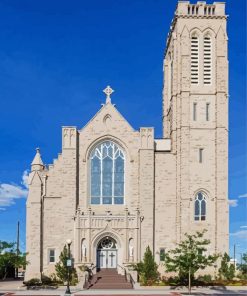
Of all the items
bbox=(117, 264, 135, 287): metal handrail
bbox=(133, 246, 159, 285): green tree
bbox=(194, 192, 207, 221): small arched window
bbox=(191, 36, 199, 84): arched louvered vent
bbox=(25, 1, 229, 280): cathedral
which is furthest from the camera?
bbox=(191, 36, 199, 84): arched louvered vent

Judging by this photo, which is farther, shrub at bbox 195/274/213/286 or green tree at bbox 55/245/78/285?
green tree at bbox 55/245/78/285

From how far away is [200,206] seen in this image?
51.6m

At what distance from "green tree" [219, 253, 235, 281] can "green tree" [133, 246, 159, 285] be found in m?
6.01

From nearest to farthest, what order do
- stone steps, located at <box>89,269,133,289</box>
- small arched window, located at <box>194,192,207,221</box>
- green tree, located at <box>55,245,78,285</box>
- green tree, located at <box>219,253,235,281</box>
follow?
stone steps, located at <box>89,269,133,289</box>, green tree, located at <box>55,245,78,285</box>, green tree, located at <box>219,253,235,281</box>, small arched window, located at <box>194,192,207,221</box>

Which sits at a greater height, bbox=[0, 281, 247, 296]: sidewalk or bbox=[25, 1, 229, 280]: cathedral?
bbox=[25, 1, 229, 280]: cathedral

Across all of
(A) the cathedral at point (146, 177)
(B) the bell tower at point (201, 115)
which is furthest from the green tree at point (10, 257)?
(B) the bell tower at point (201, 115)

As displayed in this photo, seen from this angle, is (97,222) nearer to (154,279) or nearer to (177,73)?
(154,279)

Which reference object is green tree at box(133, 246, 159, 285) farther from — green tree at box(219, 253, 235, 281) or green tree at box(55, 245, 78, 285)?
green tree at box(219, 253, 235, 281)

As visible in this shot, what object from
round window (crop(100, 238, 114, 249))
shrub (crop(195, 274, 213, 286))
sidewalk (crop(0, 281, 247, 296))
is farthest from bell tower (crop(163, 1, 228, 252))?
sidewalk (crop(0, 281, 247, 296))

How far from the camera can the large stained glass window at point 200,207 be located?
51.3 meters

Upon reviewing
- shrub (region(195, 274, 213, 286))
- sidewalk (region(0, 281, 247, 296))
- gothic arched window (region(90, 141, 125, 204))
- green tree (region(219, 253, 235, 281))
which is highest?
gothic arched window (region(90, 141, 125, 204))

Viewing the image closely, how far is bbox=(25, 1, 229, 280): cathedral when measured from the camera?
5075cm

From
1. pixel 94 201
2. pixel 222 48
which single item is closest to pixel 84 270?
pixel 94 201

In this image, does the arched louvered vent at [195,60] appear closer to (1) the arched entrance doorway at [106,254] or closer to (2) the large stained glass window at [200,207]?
(2) the large stained glass window at [200,207]
